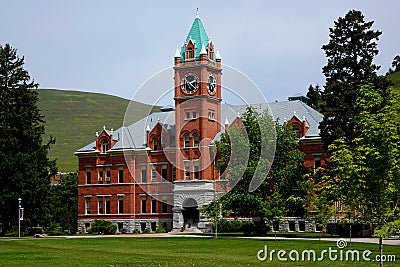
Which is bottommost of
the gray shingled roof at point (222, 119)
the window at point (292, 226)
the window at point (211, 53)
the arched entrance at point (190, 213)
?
the window at point (292, 226)

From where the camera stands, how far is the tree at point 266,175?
191ft

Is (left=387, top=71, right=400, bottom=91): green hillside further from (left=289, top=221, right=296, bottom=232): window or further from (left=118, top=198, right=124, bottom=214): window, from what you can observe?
(left=118, top=198, right=124, bottom=214): window

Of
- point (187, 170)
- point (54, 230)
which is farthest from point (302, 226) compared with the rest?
point (54, 230)

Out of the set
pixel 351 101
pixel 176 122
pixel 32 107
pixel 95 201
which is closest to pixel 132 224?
pixel 95 201

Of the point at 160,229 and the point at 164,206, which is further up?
the point at 164,206

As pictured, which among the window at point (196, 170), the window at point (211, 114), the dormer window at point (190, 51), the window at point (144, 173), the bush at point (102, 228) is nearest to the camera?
the window at point (196, 170)

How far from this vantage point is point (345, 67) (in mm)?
57531

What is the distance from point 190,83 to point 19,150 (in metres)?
20.5

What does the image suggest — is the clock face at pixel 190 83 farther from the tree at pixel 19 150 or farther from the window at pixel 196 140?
the tree at pixel 19 150

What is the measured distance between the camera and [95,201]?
264ft

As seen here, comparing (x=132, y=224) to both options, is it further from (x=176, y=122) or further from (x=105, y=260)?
(x=105, y=260)

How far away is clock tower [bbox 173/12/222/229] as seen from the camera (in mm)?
73125

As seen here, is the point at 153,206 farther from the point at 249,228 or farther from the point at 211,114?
the point at 249,228

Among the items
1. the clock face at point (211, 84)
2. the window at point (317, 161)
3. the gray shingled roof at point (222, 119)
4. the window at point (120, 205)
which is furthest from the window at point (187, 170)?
the window at point (317, 161)
